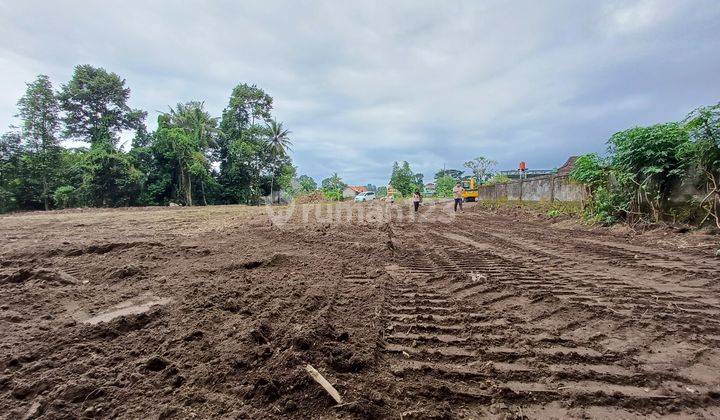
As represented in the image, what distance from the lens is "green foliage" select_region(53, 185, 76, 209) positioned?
28.2m

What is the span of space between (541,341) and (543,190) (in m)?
14.2

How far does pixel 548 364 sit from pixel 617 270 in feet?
11.3

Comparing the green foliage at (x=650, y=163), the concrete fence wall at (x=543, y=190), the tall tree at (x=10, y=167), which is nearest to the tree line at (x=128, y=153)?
the tall tree at (x=10, y=167)

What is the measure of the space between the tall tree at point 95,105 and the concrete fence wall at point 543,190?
37126 millimetres

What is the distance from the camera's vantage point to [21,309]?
10.6 ft

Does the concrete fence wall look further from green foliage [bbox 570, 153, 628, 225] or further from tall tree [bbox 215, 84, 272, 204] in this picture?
tall tree [bbox 215, 84, 272, 204]

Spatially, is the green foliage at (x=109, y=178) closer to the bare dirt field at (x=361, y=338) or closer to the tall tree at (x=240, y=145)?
the tall tree at (x=240, y=145)

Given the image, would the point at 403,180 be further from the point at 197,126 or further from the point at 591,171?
the point at 591,171

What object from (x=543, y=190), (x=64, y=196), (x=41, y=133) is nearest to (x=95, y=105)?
(x=41, y=133)

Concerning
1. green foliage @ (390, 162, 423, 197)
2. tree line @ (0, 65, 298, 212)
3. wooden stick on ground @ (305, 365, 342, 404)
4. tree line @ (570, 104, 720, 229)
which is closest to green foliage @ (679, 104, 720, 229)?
tree line @ (570, 104, 720, 229)

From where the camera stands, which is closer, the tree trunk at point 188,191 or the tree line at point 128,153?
the tree line at point 128,153

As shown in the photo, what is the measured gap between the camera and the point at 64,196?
28.7m

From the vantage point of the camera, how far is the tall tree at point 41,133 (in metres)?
28.9

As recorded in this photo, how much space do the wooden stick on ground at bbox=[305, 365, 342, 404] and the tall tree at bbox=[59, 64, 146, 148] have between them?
39682 millimetres
